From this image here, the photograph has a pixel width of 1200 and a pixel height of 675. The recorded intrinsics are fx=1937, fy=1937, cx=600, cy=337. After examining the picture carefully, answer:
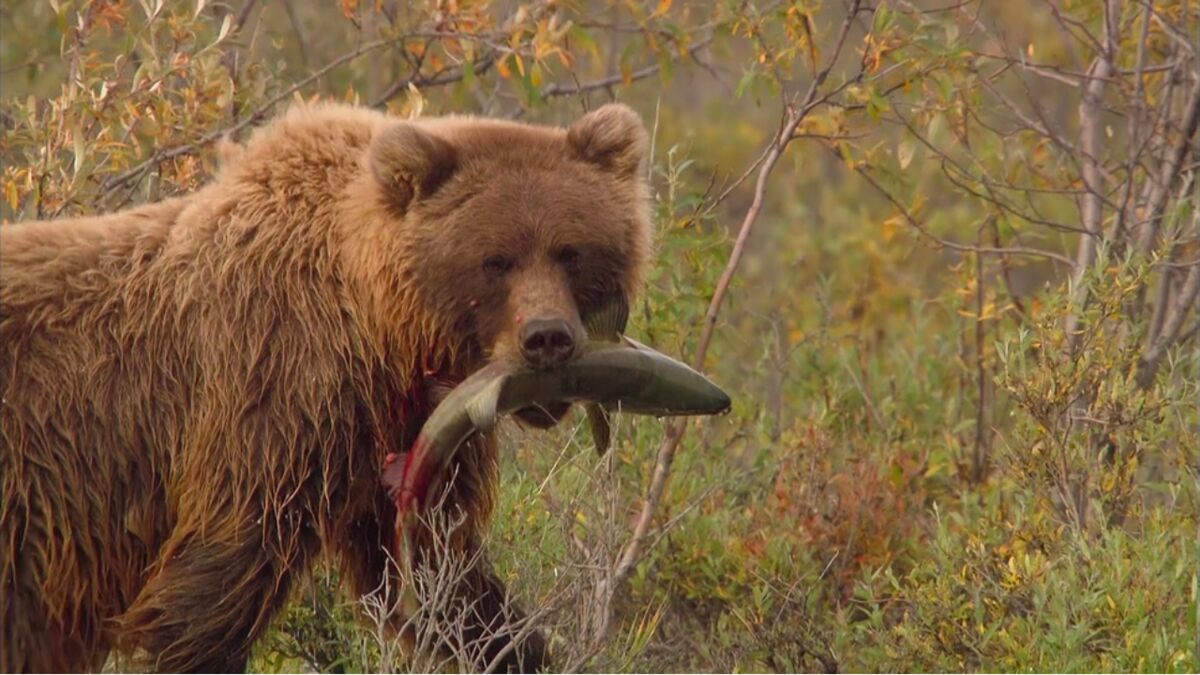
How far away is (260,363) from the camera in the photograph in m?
5.21

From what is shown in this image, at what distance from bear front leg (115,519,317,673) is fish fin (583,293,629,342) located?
3.29ft

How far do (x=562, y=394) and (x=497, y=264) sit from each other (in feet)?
1.31

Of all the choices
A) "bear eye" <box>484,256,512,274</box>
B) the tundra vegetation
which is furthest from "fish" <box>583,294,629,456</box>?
"bear eye" <box>484,256,512,274</box>

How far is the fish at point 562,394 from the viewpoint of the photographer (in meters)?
5.17

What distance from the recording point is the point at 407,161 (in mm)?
5234

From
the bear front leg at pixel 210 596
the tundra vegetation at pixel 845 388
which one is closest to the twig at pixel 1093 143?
the tundra vegetation at pixel 845 388

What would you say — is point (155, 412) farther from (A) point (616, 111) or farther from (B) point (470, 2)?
(B) point (470, 2)

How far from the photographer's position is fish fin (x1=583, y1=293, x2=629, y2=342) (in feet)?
18.1

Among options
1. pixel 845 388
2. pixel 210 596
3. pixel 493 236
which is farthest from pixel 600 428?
pixel 845 388

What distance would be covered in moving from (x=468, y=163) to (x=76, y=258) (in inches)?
44.2

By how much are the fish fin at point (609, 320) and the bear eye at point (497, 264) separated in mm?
313

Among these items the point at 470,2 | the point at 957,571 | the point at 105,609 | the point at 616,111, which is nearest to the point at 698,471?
the point at 957,571

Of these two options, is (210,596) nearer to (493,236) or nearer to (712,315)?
(493,236)

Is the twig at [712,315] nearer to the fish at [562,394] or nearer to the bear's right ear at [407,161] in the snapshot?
the fish at [562,394]
